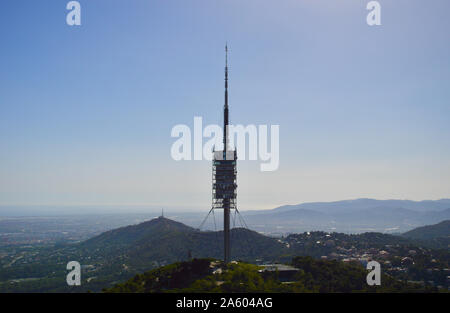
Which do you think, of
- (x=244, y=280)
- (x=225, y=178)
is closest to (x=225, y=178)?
(x=225, y=178)

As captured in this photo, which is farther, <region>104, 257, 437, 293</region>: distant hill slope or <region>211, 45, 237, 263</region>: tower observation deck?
<region>211, 45, 237, 263</region>: tower observation deck

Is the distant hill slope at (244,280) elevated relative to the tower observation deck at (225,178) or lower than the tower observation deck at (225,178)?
lower

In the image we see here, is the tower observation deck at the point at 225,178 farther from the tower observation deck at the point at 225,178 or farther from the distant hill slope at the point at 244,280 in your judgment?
the distant hill slope at the point at 244,280

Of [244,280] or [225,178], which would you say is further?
[225,178]

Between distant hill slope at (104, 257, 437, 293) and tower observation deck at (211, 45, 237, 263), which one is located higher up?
tower observation deck at (211, 45, 237, 263)

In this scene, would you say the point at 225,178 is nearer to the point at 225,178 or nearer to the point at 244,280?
the point at 225,178

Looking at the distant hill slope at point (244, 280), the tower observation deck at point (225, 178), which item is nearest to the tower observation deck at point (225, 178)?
the tower observation deck at point (225, 178)

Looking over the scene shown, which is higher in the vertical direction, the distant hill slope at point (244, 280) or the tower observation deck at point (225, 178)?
the tower observation deck at point (225, 178)

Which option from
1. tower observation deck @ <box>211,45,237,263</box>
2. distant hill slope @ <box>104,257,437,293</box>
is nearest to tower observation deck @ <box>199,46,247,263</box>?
tower observation deck @ <box>211,45,237,263</box>

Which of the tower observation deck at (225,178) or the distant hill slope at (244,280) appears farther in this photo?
the tower observation deck at (225,178)

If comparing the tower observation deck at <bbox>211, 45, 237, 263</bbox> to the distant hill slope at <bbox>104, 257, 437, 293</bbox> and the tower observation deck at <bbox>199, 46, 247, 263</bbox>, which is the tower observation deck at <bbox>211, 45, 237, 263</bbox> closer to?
the tower observation deck at <bbox>199, 46, 247, 263</bbox>
